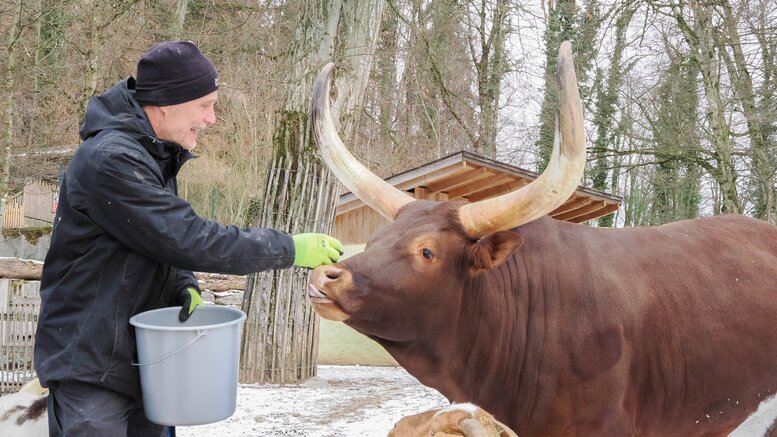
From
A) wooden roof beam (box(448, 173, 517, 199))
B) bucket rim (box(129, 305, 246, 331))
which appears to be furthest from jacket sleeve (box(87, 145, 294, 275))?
wooden roof beam (box(448, 173, 517, 199))

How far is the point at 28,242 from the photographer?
1941 cm

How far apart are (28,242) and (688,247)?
19.5 metres

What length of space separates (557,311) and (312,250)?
3.70 ft

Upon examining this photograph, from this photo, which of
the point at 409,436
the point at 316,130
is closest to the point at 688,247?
the point at 316,130

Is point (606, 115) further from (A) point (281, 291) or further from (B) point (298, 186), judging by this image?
(A) point (281, 291)

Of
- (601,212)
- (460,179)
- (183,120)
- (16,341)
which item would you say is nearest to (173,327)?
(183,120)

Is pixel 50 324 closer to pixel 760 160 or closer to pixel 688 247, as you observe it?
pixel 688 247

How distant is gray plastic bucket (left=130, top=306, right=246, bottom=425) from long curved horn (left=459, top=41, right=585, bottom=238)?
114 cm

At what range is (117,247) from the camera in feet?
7.54

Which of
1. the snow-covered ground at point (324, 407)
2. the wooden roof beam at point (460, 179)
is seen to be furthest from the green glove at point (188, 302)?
the wooden roof beam at point (460, 179)

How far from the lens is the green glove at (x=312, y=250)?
2.59 m

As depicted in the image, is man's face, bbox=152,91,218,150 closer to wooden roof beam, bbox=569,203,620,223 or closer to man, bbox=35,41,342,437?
man, bbox=35,41,342,437

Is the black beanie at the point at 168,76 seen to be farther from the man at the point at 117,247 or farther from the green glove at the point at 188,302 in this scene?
the green glove at the point at 188,302

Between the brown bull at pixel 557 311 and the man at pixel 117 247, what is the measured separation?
55cm
